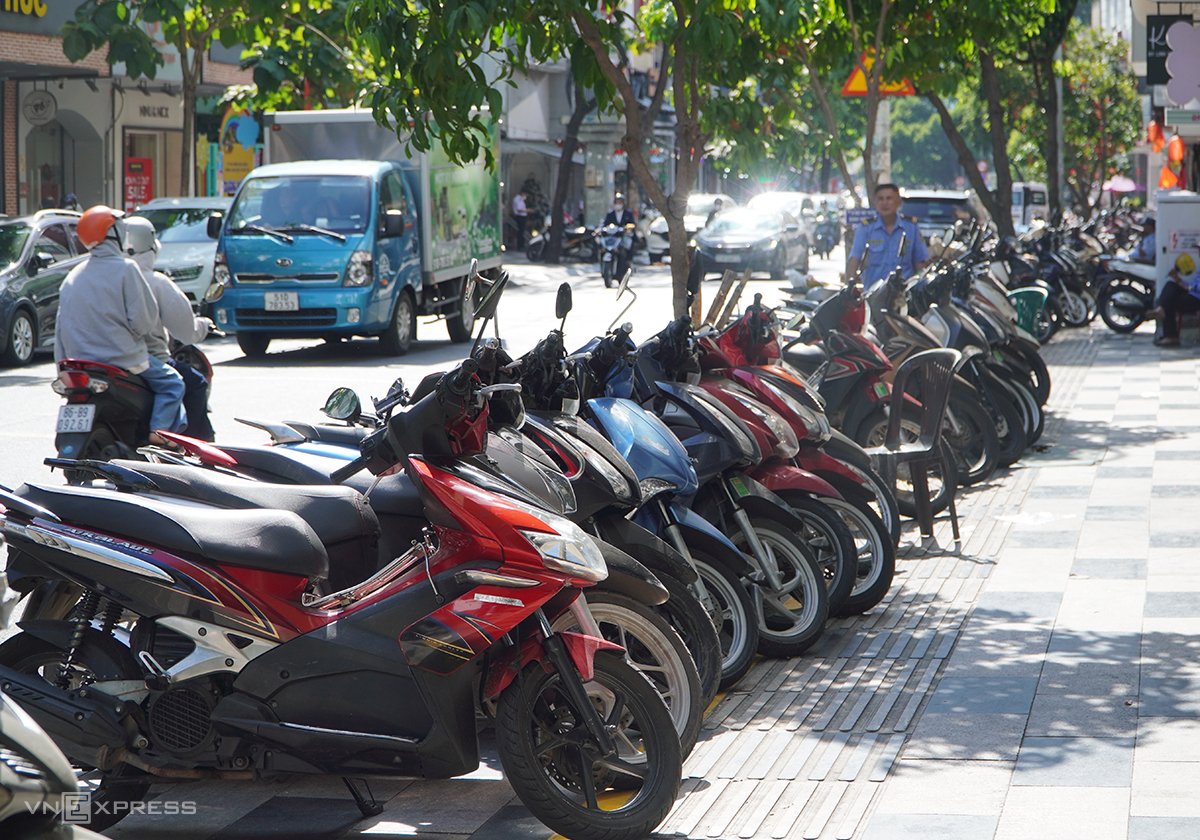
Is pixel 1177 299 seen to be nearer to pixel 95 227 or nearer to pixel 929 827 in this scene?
pixel 95 227

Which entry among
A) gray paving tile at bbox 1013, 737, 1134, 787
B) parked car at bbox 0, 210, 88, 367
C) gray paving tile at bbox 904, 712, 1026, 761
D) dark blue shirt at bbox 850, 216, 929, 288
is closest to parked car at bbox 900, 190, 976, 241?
parked car at bbox 0, 210, 88, 367

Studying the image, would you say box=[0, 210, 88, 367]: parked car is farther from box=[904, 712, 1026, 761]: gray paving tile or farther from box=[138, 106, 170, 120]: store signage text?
box=[138, 106, 170, 120]: store signage text

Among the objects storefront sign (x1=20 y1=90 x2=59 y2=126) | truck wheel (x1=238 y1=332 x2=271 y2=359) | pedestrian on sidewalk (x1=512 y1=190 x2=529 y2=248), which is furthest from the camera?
pedestrian on sidewalk (x1=512 y1=190 x2=529 y2=248)

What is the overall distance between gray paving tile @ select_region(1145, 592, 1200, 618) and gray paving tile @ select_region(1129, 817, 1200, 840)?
2.48 m

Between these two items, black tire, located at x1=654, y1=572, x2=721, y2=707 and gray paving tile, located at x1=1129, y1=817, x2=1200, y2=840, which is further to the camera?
black tire, located at x1=654, y1=572, x2=721, y2=707

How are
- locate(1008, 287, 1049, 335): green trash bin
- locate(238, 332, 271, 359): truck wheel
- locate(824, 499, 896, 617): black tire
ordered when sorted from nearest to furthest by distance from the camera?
locate(824, 499, 896, 617): black tire, locate(1008, 287, 1049, 335): green trash bin, locate(238, 332, 271, 359): truck wheel

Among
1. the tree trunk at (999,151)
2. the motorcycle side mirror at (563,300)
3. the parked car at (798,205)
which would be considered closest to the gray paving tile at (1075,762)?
the motorcycle side mirror at (563,300)

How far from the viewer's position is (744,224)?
33969 mm

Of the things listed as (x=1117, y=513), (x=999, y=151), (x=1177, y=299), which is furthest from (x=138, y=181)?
(x=1117, y=513)

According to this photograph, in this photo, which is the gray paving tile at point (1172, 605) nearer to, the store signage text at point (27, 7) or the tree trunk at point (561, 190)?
the store signage text at point (27, 7)

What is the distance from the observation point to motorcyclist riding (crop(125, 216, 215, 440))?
8.77 metres

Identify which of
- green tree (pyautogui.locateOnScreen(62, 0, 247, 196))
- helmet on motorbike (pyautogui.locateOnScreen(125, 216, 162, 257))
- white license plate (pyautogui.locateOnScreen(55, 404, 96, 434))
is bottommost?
white license plate (pyautogui.locateOnScreen(55, 404, 96, 434))

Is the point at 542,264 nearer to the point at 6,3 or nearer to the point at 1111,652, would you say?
the point at 6,3

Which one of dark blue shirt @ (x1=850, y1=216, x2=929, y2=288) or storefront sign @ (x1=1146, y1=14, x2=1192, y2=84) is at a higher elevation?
storefront sign @ (x1=1146, y1=14, x2=1192, y2=84)
